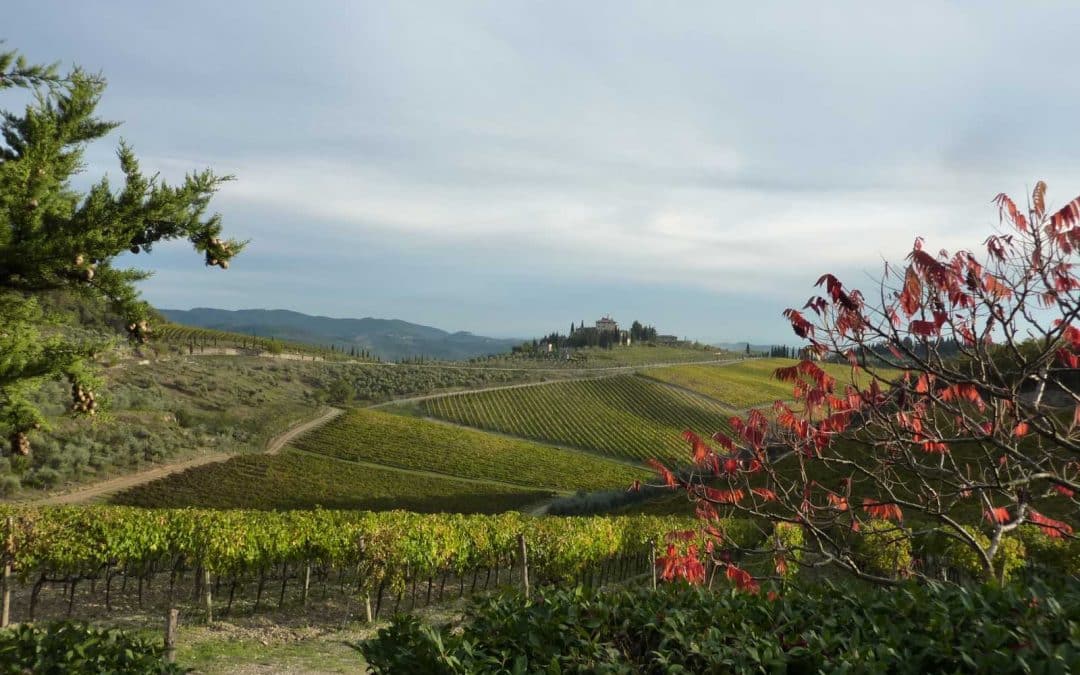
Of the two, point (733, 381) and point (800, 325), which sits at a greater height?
point (800, 325)

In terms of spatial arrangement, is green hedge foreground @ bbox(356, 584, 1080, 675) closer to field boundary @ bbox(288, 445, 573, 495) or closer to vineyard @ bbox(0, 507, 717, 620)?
vineyard @ bbox(0, 507, 717, 620)

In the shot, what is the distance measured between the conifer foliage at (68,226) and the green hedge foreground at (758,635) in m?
4.40

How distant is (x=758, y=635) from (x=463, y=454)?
60.6m

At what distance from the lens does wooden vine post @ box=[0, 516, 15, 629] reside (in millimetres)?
13312

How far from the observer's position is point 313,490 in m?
49.4

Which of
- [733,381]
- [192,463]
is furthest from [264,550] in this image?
[733,381]

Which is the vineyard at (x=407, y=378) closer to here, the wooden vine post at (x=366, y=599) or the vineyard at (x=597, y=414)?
the vineyard at (x=597, y=414)

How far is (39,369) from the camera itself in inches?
266

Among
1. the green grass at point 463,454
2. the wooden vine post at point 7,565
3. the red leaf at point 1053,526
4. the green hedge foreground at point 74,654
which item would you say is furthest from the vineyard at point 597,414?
the green hedge foreground at point 74,654

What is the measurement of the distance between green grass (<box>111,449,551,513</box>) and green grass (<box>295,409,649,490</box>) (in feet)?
10.8

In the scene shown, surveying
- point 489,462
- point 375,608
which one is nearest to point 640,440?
point 489,462

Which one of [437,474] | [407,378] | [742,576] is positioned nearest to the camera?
[742,576]

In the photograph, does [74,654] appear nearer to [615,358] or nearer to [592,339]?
[615,358]

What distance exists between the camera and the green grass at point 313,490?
45500 mm
